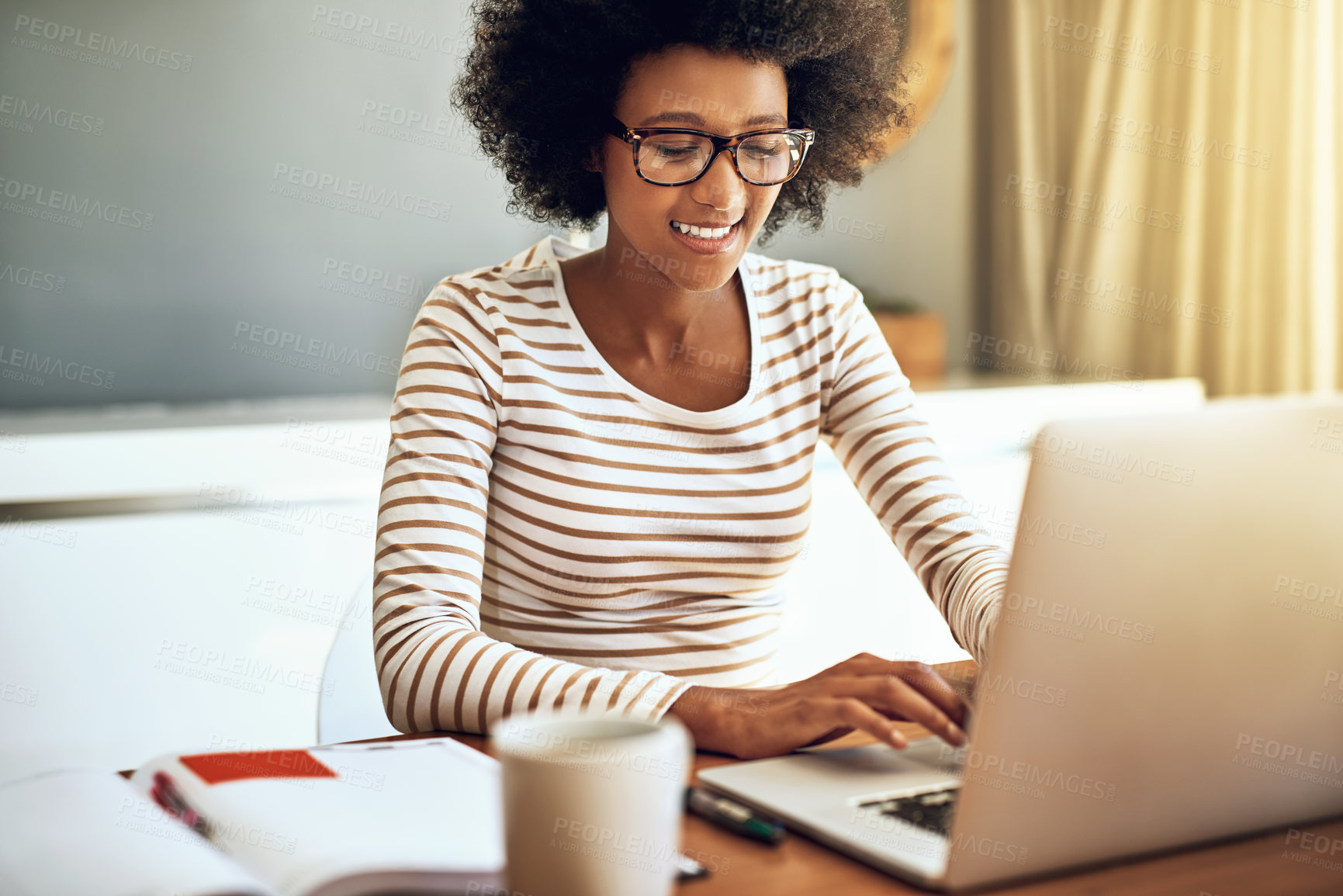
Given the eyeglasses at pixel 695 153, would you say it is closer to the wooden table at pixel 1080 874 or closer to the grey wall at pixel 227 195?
Answer: the wooden table at pixel 1080 874

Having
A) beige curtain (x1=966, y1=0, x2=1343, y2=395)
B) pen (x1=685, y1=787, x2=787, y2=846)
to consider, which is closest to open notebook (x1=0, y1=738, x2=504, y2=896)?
pen (x1=685, y1=787, x2=787, y2=846)

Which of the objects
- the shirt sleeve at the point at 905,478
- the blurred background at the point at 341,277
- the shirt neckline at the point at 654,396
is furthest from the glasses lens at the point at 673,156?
the blurred background at the point at 341,277

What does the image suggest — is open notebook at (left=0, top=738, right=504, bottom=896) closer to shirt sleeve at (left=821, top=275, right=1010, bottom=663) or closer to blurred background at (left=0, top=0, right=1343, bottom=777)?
shirt sleeve at (left=821, top=275, right=1010, bottom=663)

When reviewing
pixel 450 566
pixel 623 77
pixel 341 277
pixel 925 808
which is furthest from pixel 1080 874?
pixel 341 277

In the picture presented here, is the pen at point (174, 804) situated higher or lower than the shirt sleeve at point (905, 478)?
lower

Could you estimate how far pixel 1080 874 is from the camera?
0.57m

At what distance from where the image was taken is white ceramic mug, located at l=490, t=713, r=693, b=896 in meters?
0.45

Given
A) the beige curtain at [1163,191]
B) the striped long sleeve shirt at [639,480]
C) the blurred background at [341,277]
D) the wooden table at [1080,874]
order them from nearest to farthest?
1. the wooden table at [1080,874]
2. the striped long sleeve shirt at [639,480]
3. the blurred background at [341,277]
4. the beige curtain at [1163,191]

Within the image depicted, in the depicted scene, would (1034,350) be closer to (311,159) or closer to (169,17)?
(311,159)

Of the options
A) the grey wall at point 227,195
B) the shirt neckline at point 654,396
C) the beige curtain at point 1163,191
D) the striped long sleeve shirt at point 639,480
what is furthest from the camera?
the beige curtain at point 1163,191

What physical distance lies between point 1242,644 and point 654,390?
0.70 m

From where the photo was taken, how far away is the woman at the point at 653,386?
1069 millimetres

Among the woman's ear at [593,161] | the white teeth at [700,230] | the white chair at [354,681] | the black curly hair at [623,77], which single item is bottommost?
the white chair at [354,681]

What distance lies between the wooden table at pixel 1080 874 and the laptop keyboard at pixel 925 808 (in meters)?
0.05
